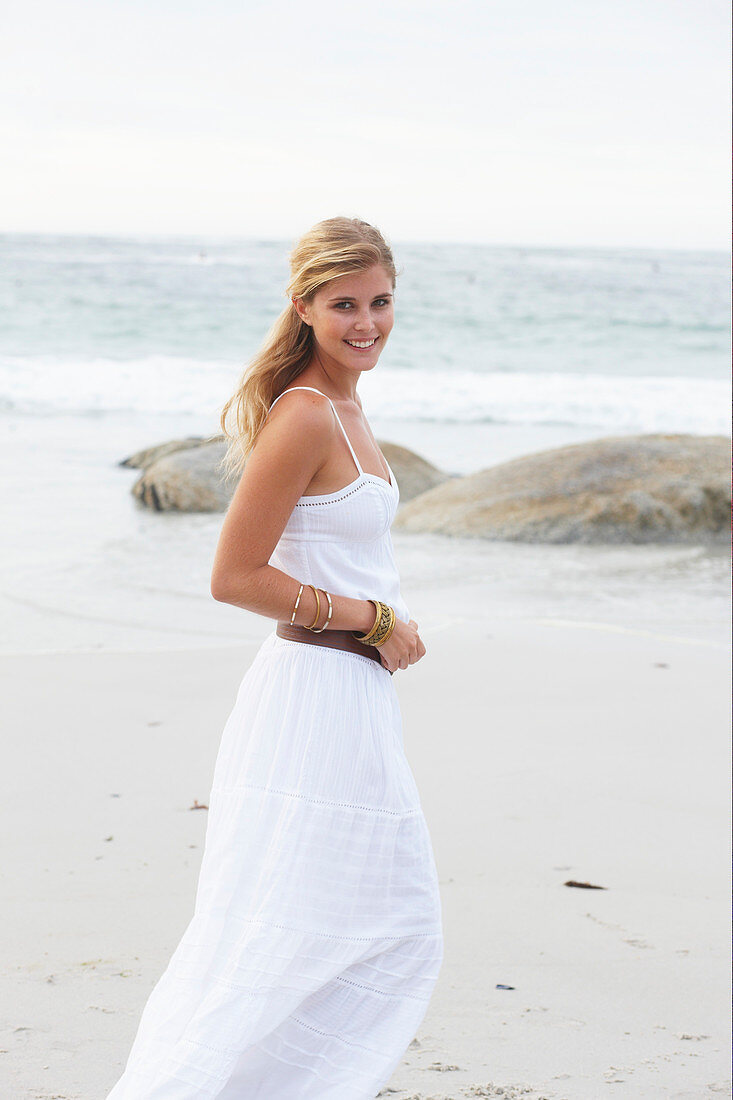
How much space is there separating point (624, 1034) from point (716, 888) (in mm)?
883

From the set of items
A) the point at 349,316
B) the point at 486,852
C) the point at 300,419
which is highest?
the point at 349,316

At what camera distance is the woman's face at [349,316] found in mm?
2162

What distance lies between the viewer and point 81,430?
14.8 m

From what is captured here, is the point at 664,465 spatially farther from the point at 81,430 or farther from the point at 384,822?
the point at 81,430

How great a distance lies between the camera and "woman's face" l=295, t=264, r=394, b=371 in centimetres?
216

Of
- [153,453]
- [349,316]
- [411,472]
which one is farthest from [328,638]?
[153,453]

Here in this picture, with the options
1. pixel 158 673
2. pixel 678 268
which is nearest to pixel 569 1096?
pixel 158 673

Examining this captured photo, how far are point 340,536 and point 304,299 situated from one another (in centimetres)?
45

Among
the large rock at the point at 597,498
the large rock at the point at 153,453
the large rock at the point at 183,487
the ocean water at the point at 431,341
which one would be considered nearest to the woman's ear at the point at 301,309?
the large rock at the point at 597,498

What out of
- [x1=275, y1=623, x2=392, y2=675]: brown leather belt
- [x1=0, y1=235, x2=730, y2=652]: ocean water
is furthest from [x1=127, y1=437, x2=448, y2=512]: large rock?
[x1=275, y1=623, x2=392, y2=675]: brown leather belt

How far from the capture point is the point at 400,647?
7.20ft

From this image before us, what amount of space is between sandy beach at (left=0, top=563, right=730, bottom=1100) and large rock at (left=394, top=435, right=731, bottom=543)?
2.66 metres

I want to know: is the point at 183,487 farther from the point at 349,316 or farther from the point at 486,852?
the point at 349,316

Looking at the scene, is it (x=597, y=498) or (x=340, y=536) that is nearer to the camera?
(x=340, y=536)
